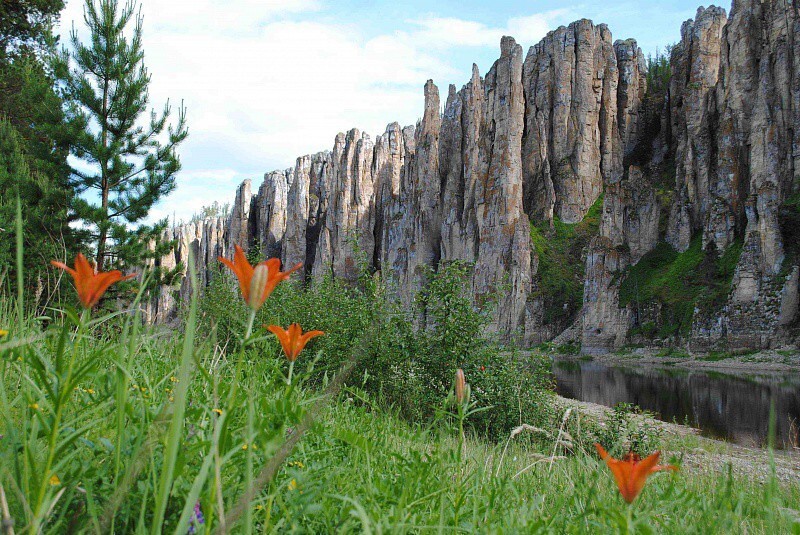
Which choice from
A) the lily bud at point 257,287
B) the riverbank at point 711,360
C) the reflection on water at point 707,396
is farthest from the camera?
the riverbank at point 711,360

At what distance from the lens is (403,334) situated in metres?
11.6

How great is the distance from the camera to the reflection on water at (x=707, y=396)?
20.1m

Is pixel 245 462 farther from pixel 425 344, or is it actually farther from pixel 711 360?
pixel 711 360

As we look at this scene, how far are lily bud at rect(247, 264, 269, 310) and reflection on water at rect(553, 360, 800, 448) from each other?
15129 millimetres

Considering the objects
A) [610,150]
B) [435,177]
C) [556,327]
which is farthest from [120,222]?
[610,150]

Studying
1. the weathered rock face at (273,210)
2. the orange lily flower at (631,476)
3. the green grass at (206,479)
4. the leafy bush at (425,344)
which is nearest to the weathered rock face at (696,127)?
the leafy bush at (425,344)

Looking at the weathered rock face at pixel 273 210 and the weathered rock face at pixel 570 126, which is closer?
the weathered rock face at pixel 570 126

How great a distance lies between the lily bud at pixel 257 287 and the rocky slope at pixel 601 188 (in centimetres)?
4941

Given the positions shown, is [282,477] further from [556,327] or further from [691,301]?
[556,327]

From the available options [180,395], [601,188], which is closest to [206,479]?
[180,395]

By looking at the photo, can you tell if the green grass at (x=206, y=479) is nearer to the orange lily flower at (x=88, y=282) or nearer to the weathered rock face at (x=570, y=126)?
the orange lily flower at (x=88, y=282)

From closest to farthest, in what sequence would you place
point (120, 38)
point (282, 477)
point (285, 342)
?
1. point (285, 342)
2. point (282, 477)
3. point (120, 38)

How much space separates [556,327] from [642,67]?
A: 2109 inches

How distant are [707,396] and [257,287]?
31.8 meters
